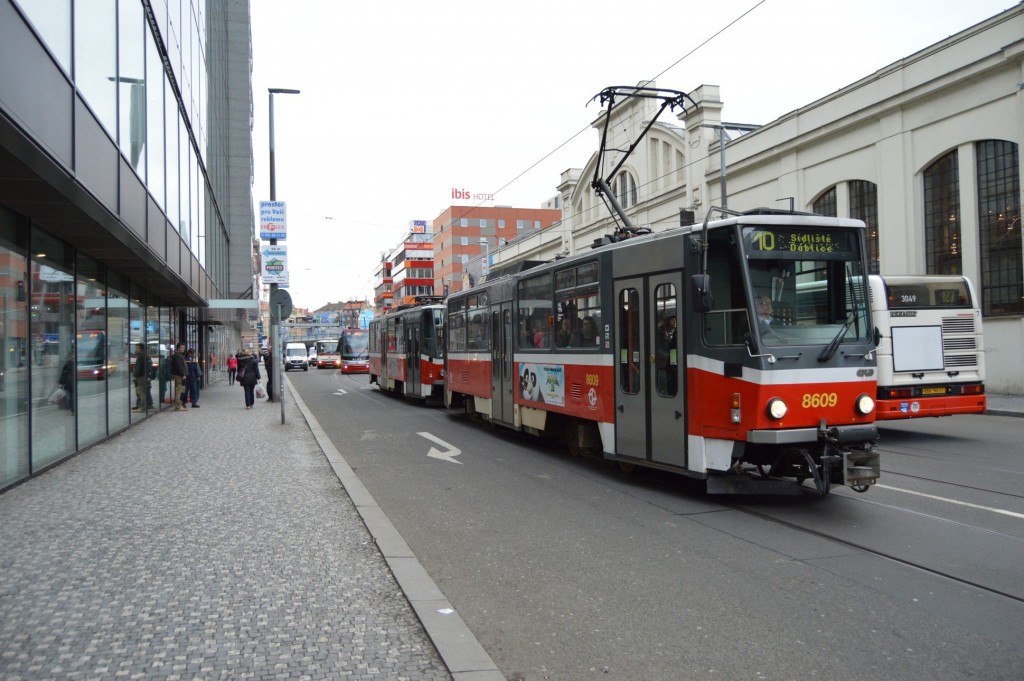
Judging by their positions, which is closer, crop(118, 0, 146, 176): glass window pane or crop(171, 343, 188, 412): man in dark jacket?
crop(118, 0, 146, 176): glass window pane

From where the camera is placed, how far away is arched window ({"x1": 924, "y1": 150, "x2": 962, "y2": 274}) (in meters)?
22.8

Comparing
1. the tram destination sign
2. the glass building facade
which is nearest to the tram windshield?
the tram destination sign

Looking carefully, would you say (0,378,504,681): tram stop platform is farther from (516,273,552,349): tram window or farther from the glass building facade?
(516,273,552,349): tram window

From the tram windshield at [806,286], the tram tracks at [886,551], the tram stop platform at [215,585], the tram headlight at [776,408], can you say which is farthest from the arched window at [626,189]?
the tram headlight at [776,408]

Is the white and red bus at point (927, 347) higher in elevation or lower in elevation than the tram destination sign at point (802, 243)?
lower

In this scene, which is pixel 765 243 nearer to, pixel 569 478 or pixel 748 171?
pixel 569 478

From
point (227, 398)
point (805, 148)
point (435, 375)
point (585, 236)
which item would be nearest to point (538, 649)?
point (435, 375)

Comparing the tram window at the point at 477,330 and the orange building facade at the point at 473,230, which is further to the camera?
the orange building facade at the point at 473,230

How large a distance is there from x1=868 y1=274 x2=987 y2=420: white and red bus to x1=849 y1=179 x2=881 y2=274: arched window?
12.4 meters

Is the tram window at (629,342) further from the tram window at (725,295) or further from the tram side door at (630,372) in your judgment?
the tram window at (725,295)

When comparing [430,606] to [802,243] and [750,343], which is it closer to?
[750,343]

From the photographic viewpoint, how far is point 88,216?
30.3ft

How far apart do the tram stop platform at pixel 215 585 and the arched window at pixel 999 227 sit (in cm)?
1986

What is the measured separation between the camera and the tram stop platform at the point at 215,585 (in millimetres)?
3934
